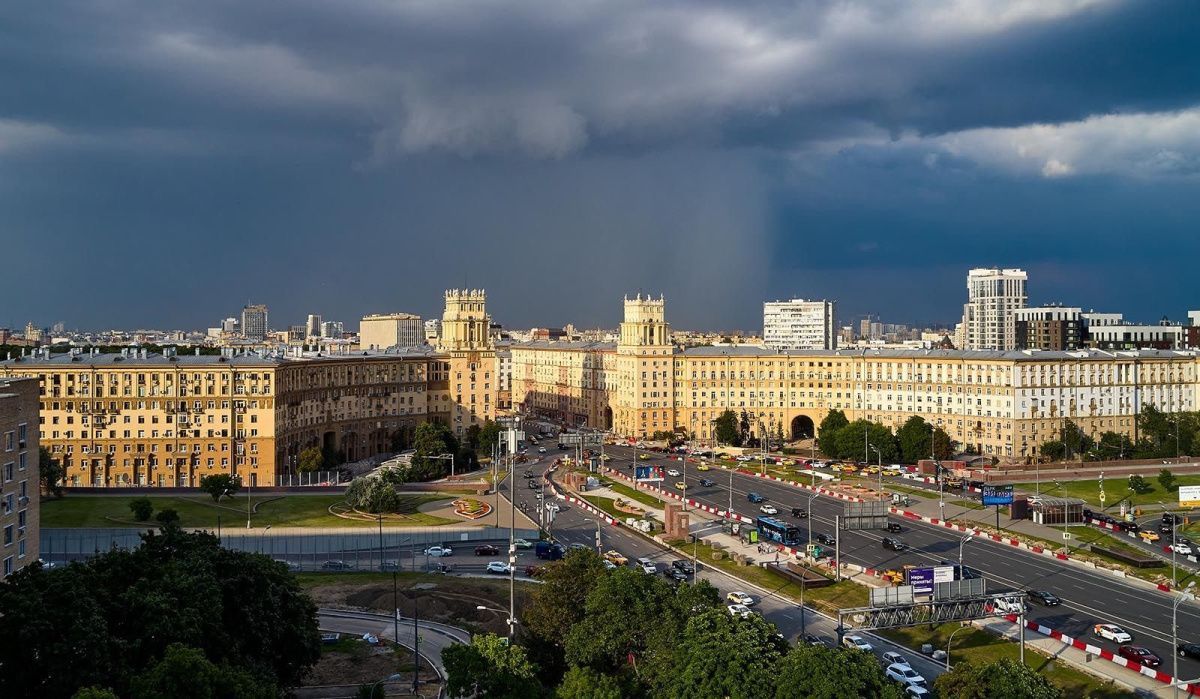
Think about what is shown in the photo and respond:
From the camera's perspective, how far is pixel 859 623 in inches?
2485

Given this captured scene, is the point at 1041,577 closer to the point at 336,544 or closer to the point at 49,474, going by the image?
the point at 336,544

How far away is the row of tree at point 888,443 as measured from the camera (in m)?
140

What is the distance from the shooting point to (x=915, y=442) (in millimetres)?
139875

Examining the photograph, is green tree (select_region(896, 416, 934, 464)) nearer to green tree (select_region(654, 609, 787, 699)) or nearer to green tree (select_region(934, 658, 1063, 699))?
green tree (select_region(934, 658, 1063, 699))

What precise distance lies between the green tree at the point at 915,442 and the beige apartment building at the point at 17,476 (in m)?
109

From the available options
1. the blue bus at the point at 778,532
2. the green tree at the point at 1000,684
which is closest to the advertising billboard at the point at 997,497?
the blue bus at the point at 778,532

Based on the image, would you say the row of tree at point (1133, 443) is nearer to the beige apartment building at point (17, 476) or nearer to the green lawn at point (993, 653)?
the green lawn at point (993, 653)

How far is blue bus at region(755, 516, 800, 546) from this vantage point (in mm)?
91375

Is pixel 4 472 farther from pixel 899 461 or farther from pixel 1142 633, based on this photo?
pixel 899 461

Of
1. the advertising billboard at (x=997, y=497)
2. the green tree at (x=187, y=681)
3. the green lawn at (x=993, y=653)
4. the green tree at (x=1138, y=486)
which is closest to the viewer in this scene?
the green tree at (x=187, y=681)

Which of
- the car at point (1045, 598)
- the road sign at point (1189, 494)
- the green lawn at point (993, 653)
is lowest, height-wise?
the green lawn at point (993, 653)

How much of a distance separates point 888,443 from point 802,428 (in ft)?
130

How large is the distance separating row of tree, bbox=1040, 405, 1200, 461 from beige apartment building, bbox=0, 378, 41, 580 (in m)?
123

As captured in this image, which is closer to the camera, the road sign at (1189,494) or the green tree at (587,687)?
the green tree at (587,687)
